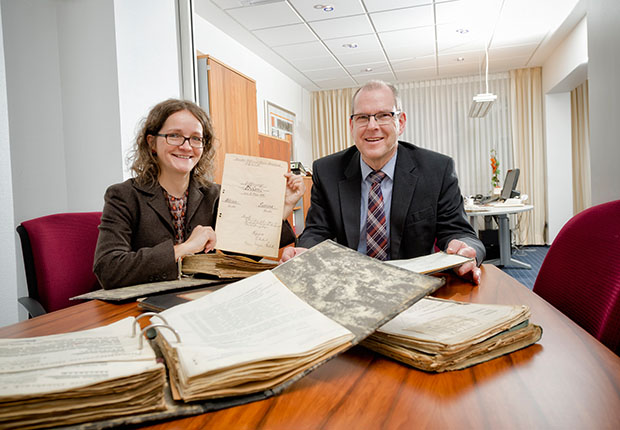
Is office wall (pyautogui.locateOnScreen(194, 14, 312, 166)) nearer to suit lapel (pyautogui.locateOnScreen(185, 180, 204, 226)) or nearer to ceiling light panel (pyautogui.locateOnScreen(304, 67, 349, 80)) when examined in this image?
ceiling light panel (pyautogui.locateOnScreen(304, 67, 349, 80))

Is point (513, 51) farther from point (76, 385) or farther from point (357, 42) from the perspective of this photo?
point (76, 385)

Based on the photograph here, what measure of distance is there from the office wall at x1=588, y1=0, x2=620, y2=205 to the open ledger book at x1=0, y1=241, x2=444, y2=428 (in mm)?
2385

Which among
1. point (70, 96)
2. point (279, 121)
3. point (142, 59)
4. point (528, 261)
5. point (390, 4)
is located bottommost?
point (528, 261)

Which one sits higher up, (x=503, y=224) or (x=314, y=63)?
(x=314, y=63)

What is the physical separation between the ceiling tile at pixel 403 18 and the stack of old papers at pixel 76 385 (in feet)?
15.2

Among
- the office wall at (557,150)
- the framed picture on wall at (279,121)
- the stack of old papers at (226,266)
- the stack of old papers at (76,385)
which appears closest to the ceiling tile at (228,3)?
the framed picture on wall at (279,121)

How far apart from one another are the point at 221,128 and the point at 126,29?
0.99 metres

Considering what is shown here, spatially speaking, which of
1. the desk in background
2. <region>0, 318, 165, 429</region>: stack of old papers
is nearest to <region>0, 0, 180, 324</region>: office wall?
<region>0, 318, 165, 429</region>: stack of old papers

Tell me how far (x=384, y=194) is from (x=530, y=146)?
250 inches

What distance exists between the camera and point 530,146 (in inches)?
273

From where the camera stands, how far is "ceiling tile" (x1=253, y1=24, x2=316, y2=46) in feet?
15.6

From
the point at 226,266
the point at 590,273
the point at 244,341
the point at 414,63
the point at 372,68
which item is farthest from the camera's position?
the point at 372,68

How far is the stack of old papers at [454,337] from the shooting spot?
1.83 ft

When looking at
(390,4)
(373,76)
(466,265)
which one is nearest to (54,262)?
(466,265)
